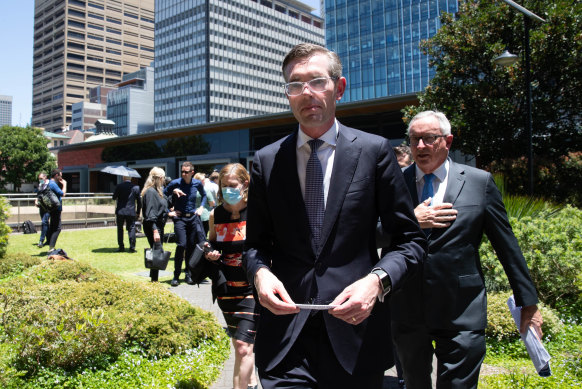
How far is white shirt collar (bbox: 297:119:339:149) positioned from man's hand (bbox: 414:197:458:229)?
3.04 ft

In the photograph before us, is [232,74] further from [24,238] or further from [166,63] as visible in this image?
[24,238]

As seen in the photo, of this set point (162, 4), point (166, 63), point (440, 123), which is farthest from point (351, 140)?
point (162, 4)

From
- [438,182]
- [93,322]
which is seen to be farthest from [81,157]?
[438,182]

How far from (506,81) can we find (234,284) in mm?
14954

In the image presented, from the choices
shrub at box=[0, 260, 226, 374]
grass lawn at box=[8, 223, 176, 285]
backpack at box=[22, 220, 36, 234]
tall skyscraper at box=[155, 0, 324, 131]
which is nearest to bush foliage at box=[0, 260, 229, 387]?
shrub at box=[0, 260, 226, 374]

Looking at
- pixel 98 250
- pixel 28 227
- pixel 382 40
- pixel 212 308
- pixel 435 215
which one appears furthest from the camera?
pixel 382 40

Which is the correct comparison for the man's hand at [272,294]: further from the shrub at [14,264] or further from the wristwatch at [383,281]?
A: the shrub at [14,264]

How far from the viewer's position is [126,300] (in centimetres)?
513

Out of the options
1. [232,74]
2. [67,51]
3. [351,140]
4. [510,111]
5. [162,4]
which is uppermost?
[162,4]

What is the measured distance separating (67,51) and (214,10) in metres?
60.0

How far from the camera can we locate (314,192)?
6.45ft

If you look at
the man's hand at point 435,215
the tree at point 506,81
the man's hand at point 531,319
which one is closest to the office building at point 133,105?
the tree at point 506,81

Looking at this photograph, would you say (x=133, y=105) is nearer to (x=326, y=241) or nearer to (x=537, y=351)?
(x=537, y=351)

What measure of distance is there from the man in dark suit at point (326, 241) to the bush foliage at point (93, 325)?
264 centimetres
